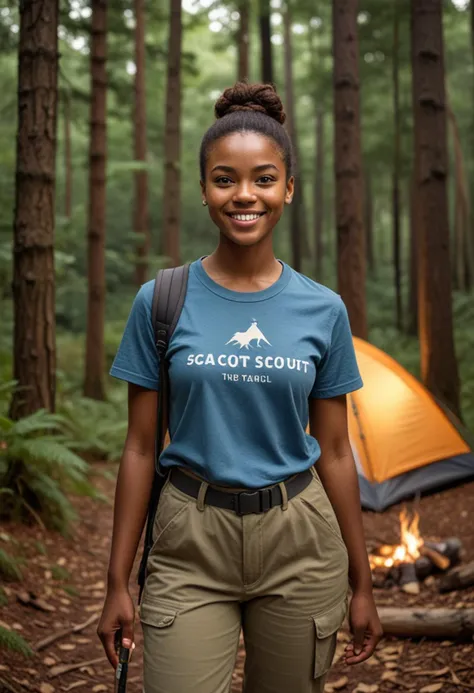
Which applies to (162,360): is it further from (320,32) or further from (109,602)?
(320,32)

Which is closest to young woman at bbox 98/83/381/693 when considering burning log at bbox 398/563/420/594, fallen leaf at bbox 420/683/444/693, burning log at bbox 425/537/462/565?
fallen leaf at bbox 420/683/444/693

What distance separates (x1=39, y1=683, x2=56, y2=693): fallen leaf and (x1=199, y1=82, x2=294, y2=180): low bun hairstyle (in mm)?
3140

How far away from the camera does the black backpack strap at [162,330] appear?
2.42 metres

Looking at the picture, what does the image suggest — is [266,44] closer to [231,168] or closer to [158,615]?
[231,168]

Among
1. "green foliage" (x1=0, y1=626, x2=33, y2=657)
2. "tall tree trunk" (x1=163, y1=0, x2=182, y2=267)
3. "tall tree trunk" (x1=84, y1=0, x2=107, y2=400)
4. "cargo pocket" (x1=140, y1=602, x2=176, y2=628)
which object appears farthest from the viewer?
"tall tree trunk" (x1=163, y1=0, x2=182, y2=267)

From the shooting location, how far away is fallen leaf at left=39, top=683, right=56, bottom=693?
4.25 meters

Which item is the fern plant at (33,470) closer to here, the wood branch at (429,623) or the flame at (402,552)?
the wood branch at (429,623)

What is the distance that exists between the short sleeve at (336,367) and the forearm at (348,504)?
0.24 m

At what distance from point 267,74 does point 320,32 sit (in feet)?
29.9

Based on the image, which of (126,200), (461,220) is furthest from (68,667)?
A: (126,200)

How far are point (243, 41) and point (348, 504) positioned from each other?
17455 millimetres

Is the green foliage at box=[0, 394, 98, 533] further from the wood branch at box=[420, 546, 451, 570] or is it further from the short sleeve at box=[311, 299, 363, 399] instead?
the short sleeve at box=[311, 299, 363, 399]

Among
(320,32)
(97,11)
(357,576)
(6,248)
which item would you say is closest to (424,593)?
(357,576)

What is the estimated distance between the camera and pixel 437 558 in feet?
20.4
